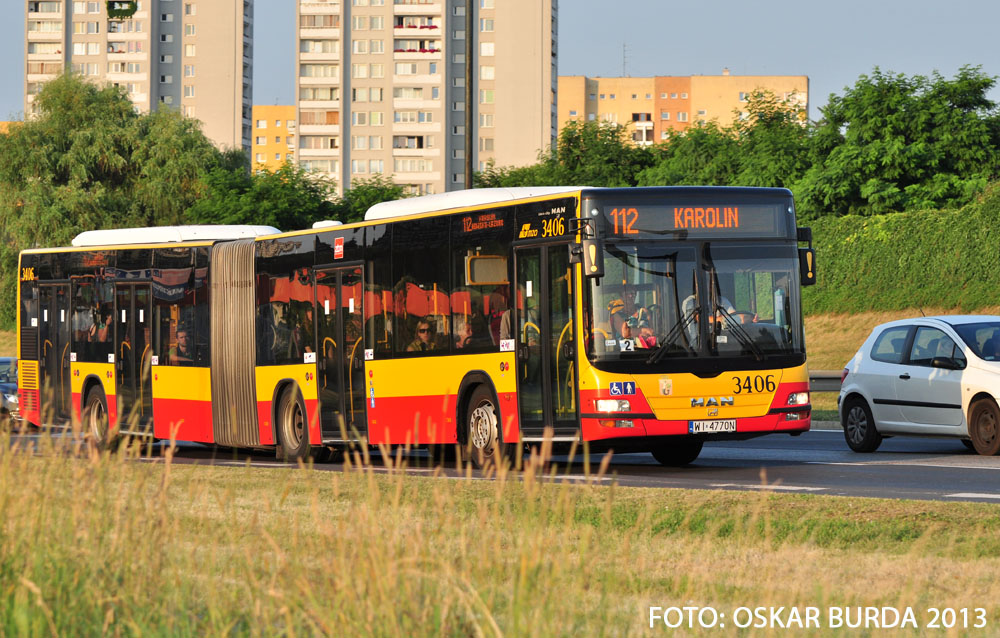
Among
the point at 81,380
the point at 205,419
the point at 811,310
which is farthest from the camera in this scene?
the point at 811,310

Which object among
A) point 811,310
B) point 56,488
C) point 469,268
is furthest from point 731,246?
point 811,310

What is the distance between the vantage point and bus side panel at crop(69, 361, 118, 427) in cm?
2392

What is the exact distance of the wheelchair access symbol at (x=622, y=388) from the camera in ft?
52.5

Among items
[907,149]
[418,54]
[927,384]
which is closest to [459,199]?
[927,384]

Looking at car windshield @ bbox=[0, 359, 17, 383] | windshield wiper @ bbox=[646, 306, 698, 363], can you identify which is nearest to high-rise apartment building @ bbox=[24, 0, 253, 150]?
car windshield @ bbox=[0, 359, 17, 383]

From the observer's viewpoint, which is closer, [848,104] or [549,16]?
[848,104]

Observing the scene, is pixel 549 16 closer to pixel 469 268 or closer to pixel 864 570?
pixel 469 268

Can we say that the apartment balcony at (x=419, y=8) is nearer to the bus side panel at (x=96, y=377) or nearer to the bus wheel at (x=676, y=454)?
the bus side panel at (x=96, y=377)

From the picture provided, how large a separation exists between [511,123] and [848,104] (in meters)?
83.3

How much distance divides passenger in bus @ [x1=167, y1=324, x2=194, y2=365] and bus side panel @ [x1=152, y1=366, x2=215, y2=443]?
12 cm

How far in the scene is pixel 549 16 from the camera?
451 feet

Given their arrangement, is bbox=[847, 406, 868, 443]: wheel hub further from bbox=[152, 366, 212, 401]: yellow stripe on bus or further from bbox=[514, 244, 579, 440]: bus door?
bbox=[152, 366, 212, 401]: yellow stripe on bus

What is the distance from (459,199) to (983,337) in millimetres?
6383

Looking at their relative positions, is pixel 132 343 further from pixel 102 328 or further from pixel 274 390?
pixel 274 390
